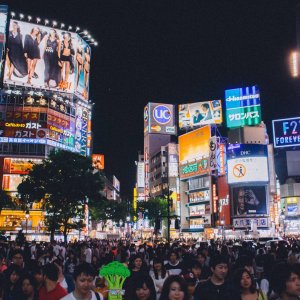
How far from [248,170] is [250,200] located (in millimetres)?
5157

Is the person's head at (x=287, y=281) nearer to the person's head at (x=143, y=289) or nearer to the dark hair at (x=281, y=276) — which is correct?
the dark hair at (x=281, y=276)

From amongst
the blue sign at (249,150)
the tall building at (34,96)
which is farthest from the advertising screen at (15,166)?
the blue sign at (249,150)

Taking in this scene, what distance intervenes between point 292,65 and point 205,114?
42.1 m

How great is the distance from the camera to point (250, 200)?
73062mm

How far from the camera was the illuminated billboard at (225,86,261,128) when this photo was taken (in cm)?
7831

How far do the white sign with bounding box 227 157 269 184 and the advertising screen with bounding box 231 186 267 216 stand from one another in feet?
5.81

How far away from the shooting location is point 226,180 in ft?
257

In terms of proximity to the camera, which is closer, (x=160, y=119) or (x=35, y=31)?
(x=35, y=31)

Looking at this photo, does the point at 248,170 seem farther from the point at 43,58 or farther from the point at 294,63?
the point at 43,58

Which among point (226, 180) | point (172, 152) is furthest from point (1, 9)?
point (172, 152)

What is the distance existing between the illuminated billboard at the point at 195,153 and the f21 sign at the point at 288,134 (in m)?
55.6

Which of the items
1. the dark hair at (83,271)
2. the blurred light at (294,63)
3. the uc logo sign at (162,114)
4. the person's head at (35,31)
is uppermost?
the uc logo sign at (162,114)

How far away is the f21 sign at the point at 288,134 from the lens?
1099 inches

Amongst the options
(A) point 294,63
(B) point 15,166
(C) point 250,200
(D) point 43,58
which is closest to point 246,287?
(A) point 294,63
